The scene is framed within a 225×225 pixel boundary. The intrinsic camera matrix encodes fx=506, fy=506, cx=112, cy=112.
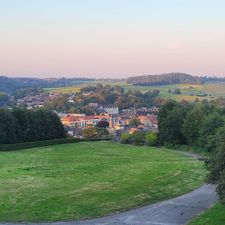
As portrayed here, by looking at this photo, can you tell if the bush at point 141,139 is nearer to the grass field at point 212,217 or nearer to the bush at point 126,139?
the bush at point 126,139

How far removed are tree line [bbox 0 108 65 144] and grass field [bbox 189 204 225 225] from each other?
64939mm

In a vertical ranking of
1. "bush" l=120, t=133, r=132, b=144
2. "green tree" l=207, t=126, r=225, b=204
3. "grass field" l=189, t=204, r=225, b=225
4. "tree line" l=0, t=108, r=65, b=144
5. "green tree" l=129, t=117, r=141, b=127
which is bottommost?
"green tree" l=129, t=117, r=141, b=127

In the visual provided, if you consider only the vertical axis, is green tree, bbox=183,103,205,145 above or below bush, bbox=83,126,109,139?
above

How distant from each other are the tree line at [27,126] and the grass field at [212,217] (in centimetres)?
6494

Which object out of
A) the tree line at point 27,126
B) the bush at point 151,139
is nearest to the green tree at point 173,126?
the bush at point 151,139

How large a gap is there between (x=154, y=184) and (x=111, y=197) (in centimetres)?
555

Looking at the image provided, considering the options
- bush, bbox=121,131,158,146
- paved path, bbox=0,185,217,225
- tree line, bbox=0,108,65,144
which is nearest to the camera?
paved path, bbox=0,185,217,225

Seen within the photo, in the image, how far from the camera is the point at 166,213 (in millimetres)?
26453

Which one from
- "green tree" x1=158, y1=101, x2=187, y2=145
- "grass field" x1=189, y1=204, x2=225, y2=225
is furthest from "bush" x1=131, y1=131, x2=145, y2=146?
"grass field" x1=189, y1=204, x2=225, y2=225

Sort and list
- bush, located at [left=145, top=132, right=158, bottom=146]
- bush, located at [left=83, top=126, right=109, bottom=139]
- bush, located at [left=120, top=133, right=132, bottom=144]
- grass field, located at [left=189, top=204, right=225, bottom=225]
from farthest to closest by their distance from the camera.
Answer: bush, located at [left=83, top=126, right=109, bottom=139]
bush, located at [left=120, top=133, right=132, bottom=144]
bush, located at [left=145, top=132, right=158, bottom=146]
grass field, located at [left=189, top=204, right=225, bottom=225]

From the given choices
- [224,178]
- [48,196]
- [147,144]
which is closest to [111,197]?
[48,196]

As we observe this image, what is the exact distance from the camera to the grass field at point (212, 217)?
22748 mm

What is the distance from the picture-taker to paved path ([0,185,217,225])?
2433 centimetres

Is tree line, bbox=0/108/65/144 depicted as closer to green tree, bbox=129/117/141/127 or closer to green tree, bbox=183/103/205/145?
green tree, bbox=183/103/205/145
